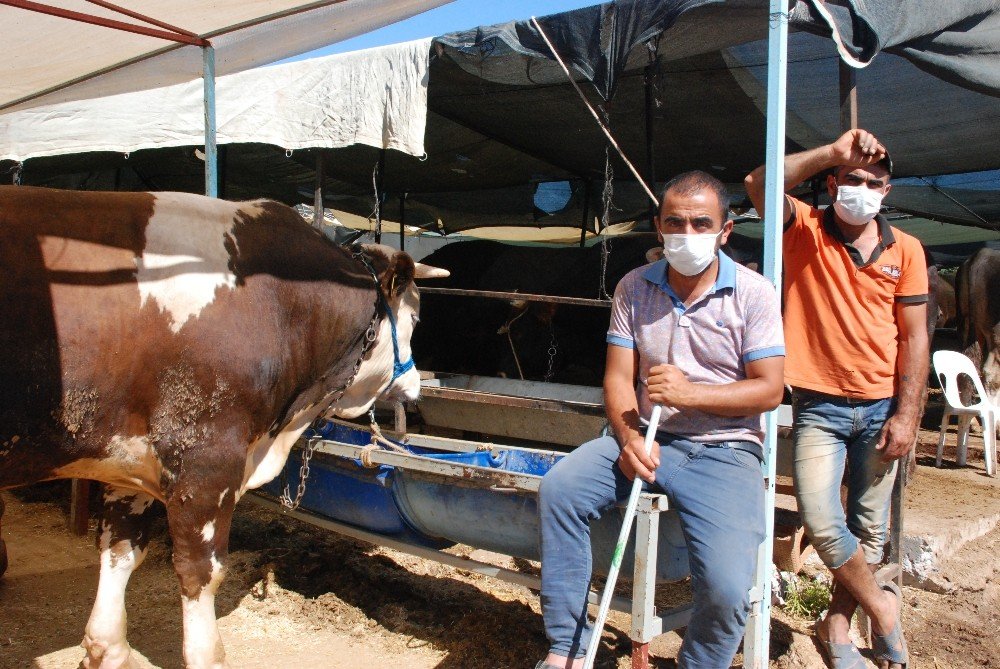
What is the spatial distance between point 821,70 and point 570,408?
326 cm

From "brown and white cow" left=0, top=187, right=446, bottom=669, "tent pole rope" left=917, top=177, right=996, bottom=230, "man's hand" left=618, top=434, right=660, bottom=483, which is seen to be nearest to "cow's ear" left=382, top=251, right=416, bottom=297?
"brown and white cow" left=0, top=187, right=446, bottom=669

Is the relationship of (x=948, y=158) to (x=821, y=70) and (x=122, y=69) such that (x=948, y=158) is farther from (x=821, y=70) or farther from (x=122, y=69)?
(x=122, y=69)

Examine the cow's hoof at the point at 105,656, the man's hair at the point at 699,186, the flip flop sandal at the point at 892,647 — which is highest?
the man's hair at the point at 699,186

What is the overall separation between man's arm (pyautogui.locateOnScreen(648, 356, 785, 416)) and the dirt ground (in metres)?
1.44

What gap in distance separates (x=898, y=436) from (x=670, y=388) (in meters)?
1.05

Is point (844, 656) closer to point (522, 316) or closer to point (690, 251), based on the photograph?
point (690, 251)

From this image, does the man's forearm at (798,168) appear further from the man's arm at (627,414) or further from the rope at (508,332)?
the rope at (508,332)

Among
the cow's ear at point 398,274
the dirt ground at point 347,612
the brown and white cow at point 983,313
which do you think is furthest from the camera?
the brown and white cow at point 983,313

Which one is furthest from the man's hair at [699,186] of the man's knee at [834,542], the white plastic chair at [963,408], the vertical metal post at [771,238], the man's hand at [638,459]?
the white plastic chair at [963,408]

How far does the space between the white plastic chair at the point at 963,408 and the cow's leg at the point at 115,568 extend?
247 inches

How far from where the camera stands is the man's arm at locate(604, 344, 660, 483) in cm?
253

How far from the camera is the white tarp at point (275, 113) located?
4707 millimetres

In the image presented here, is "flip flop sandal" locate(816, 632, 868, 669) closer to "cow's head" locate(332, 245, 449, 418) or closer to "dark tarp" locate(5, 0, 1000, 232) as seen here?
"cow's head" locate(332, 245, 449, 418)

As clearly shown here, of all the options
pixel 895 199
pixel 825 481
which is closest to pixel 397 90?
pixel 825 481
